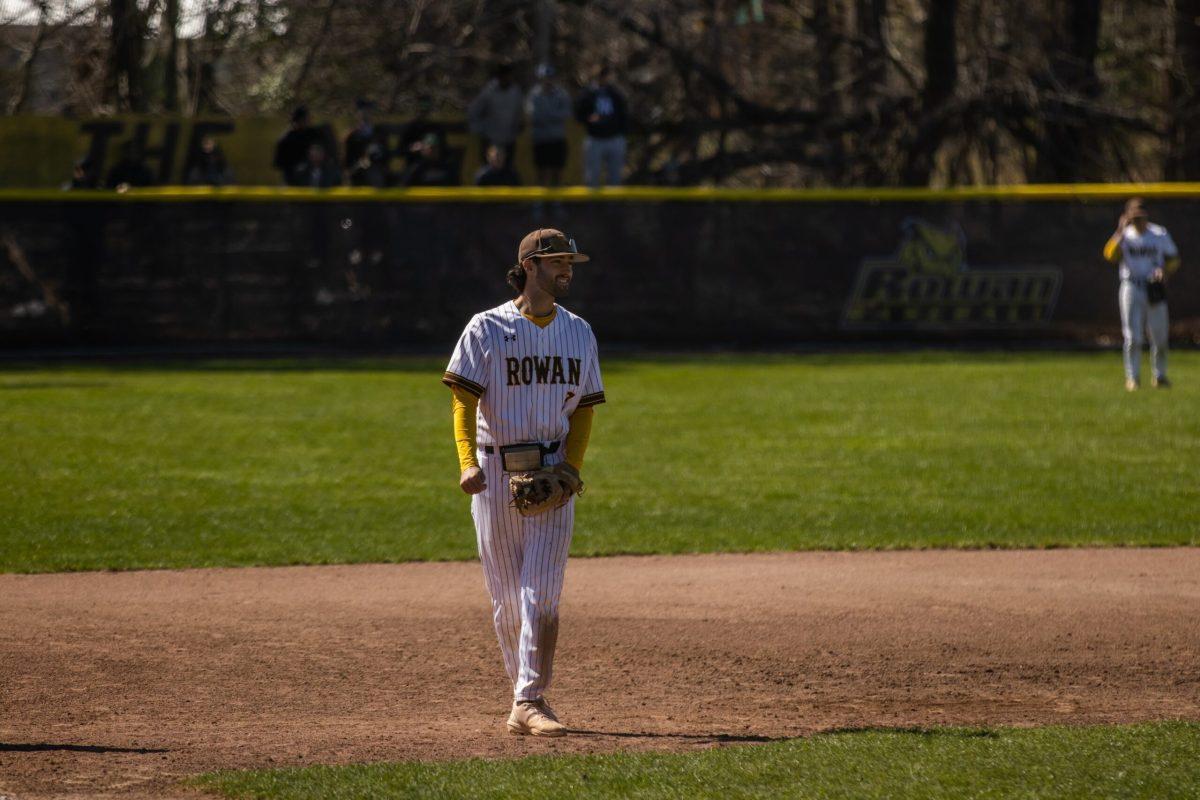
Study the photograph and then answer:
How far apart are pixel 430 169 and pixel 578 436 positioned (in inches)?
645

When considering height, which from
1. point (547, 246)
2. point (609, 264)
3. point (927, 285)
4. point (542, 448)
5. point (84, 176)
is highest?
point (84, 176)

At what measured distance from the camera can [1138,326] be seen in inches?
632

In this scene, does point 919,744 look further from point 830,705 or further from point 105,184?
point 105,184

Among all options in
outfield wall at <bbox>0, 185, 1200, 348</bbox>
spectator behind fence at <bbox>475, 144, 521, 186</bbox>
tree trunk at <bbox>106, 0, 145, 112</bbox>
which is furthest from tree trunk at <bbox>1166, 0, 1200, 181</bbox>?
tree trunk at <bbox>106, 0, 145, 112</bbox>

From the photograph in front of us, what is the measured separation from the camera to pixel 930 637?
729cm

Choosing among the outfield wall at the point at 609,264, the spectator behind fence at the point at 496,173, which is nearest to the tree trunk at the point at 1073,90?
the outfield wall at the point at 609,264

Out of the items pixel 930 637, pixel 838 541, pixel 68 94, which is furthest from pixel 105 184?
pixel 930 637

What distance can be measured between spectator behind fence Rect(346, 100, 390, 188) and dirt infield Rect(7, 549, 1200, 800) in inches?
492

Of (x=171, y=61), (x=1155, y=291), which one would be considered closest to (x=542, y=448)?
(x=1155, y=291)

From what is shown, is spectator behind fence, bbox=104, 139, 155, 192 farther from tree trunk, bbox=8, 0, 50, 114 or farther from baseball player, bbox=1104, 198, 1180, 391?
baseball player, bbox=1104, 198, 1180, 391

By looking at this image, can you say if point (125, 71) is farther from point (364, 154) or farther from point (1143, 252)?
point (1143, 252)

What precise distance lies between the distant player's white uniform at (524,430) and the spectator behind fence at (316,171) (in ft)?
52.3

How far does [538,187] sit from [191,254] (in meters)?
4.81

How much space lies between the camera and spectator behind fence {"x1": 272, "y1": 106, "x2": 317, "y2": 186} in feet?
69.7
